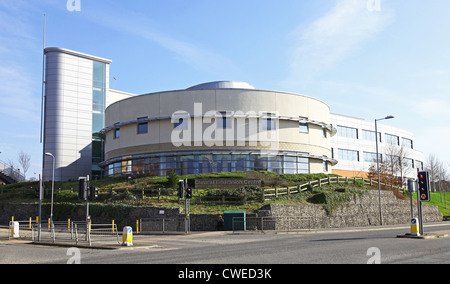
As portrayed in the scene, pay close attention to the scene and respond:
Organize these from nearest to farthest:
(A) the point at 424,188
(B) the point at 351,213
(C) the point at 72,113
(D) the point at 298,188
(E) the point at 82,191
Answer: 1. (A) the point at 424,188
2. (E) the point at 82,191
3. (D) the point at 298,188
4. (B) the point at 351,213
5. (C) the point at 72,113

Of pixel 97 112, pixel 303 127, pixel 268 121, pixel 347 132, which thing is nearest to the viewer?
pixel 268 121

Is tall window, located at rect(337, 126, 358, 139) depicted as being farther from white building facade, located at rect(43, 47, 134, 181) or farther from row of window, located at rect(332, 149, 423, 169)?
white building facade, located at rect(43, 47, 134, 181)

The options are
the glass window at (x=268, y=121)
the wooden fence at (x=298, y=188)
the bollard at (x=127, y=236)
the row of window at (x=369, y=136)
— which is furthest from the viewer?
the row of window at (x=369, y=136)

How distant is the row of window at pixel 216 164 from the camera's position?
5197cm

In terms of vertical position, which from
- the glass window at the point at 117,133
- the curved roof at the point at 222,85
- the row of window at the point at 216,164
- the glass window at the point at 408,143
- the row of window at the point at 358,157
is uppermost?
the curved roof at the point at 222,85

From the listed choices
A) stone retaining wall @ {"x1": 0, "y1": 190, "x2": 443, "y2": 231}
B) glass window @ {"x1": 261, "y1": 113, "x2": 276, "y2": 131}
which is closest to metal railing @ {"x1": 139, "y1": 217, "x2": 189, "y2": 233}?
stone retaining wall @ {"x1": 0, "y1": 190, "x2": 443, "y2": 231}

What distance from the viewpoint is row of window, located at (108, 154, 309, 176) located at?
171 ft

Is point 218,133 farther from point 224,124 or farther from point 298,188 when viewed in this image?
point 298,188

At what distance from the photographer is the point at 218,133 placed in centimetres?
5231

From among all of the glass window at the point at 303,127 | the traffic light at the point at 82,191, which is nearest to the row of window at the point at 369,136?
the glass window at the point at 303,127

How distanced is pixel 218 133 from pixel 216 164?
350cm

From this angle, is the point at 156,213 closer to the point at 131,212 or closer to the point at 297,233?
the point at 131,212

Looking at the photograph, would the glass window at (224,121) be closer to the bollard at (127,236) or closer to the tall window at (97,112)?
the tall window at (97,112)

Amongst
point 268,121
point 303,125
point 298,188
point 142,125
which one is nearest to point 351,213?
point 298,188
